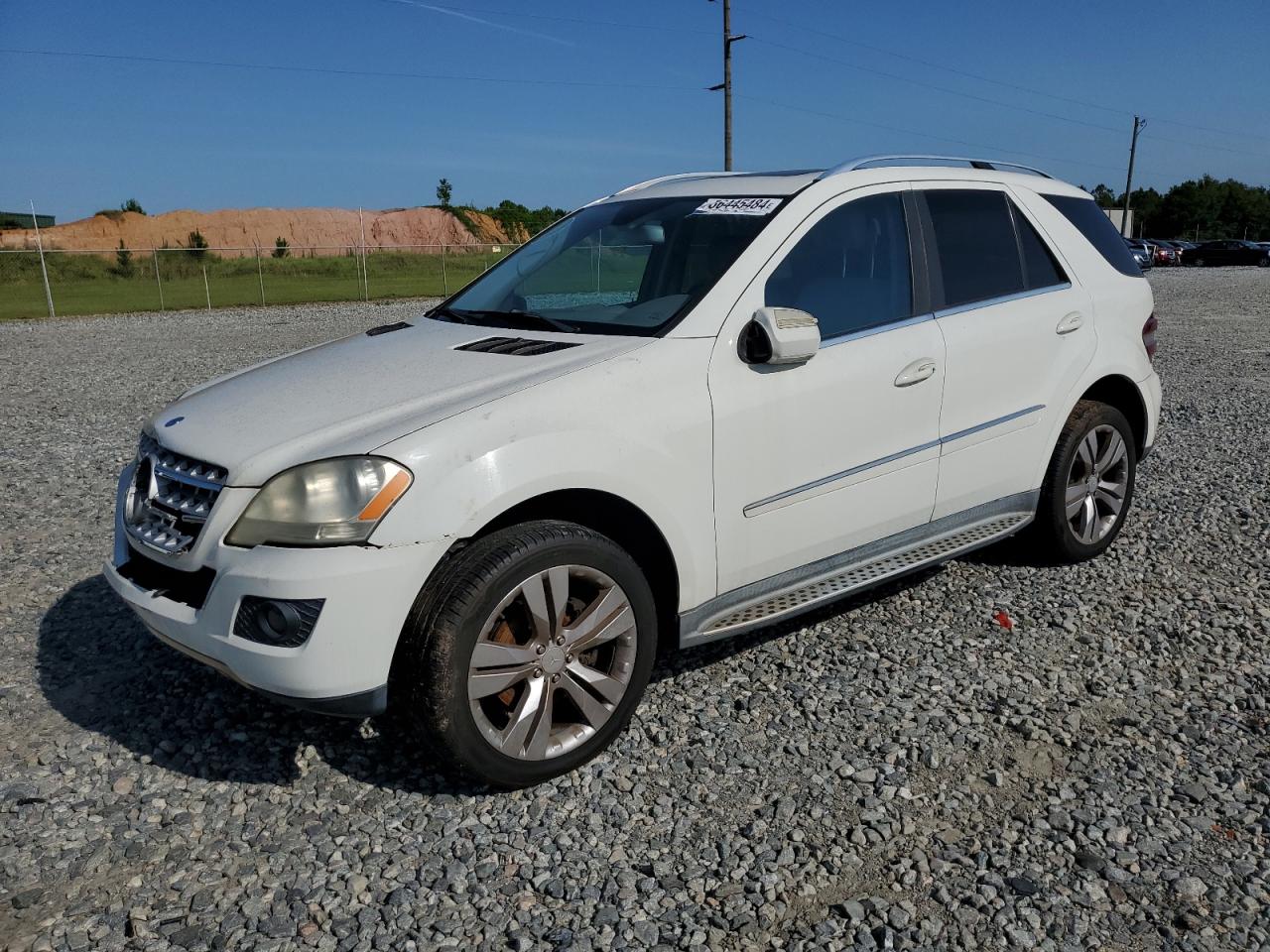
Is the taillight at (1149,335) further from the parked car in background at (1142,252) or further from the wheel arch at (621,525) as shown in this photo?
the parked car in background at (1142,252)

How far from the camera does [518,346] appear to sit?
3.48 meters

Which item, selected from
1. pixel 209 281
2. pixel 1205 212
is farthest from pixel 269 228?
pixel 1205 212

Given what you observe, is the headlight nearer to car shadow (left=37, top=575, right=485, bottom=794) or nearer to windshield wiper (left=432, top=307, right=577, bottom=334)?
car shadow (left=37, top=575, right=485, bottom=794)

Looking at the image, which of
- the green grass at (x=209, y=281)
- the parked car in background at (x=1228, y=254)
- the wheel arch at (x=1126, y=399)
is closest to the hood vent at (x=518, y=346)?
the wheel arch at (x=1126, y=399)

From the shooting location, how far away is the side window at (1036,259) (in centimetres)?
451

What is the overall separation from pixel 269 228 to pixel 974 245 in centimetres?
7868

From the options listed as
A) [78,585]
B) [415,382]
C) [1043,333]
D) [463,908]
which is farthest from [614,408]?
[78,585]

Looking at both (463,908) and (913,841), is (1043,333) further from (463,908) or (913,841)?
(463,908)

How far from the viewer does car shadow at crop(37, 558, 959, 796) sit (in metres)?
3.32

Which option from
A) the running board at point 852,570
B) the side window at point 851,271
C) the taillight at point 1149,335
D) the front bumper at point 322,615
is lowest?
the running board at point 852,570

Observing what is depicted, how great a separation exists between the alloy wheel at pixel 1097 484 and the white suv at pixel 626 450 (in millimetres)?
25

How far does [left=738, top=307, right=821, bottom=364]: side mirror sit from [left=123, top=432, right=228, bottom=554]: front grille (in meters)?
1.70

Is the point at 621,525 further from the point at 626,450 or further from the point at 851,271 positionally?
the point at 851,271

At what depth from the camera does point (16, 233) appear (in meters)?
53.6
